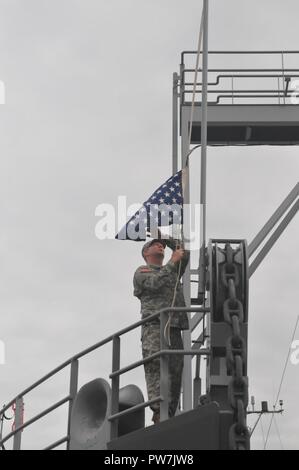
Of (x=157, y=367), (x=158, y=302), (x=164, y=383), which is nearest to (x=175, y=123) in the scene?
(x=158, y=302)

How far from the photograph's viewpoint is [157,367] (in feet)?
24.4

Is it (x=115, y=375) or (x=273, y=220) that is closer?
(x=115, y=375)

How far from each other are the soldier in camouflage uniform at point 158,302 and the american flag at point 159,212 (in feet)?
3.01

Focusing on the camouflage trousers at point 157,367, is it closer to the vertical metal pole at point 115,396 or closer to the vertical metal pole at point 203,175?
the vertical metal pole at point 115,396

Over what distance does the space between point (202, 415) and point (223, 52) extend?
9852 mm

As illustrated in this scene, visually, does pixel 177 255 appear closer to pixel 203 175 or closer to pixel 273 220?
pixel 203 175

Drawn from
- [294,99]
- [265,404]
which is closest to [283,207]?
[294,99]

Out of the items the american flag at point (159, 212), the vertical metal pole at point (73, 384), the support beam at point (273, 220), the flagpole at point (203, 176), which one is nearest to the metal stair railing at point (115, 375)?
the vertical metal pole at point (73, 384)

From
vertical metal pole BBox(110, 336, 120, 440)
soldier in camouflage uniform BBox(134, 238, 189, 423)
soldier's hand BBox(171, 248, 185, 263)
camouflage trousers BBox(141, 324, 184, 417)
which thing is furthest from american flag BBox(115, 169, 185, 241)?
vertical metal pole BBox(110, 336, 120, 440)

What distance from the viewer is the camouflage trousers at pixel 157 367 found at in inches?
291

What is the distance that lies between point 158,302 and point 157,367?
679 millimetres

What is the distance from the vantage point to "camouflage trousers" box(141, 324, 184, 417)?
7395mm

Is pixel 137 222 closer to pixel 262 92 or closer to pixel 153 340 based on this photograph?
pixel 153 340

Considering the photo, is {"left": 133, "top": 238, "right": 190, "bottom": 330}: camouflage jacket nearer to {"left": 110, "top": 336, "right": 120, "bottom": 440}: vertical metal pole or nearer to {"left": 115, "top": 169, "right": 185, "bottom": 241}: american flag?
{"left": 110, "top": 336, "right": 120, "bottom": 440}: vertical metal pole
